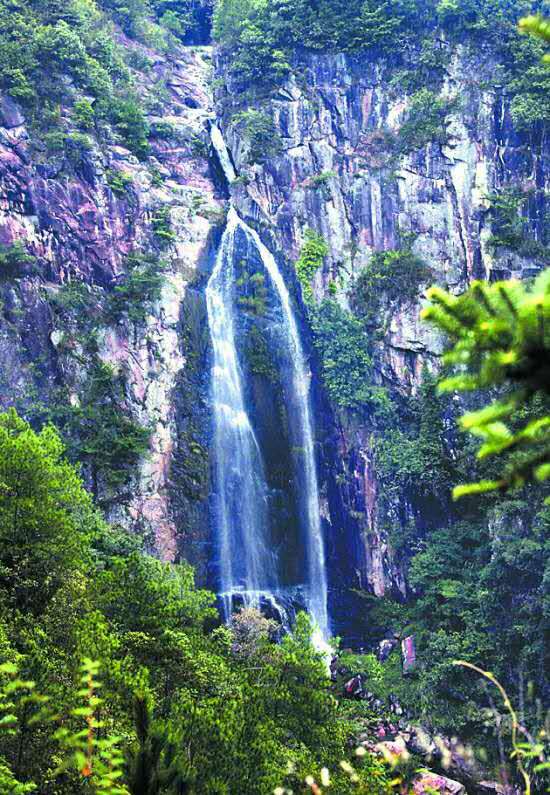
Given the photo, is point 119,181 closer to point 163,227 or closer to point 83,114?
point 163,227

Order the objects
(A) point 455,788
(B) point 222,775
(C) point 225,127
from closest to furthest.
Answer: (B) point 222,775
(A) point 455,788
(C) point 225,127

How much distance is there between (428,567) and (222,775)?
11335 mm

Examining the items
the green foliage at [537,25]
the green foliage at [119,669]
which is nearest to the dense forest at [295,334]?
the green foliage at [119,669]

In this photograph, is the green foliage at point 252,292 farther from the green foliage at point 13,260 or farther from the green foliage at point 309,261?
the green foliage at point 13,260

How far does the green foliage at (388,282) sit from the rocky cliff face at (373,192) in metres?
0.26

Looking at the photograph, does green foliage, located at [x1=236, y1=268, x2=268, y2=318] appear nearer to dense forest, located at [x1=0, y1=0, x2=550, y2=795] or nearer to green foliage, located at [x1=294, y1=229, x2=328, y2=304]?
dense forest, located at [x1=0, y1=0, x2=550, y2=795]

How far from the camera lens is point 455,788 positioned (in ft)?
45.0

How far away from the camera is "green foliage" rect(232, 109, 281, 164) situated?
75.5 feet

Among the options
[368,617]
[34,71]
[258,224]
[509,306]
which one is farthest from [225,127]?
[509,306]

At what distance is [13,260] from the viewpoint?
1755 centimetres

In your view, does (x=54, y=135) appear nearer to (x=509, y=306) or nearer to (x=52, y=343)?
(x=52, y=343)

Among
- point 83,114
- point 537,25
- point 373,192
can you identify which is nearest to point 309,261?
point 373,192

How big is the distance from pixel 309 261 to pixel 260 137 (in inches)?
184

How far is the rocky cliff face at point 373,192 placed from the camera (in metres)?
20.8
